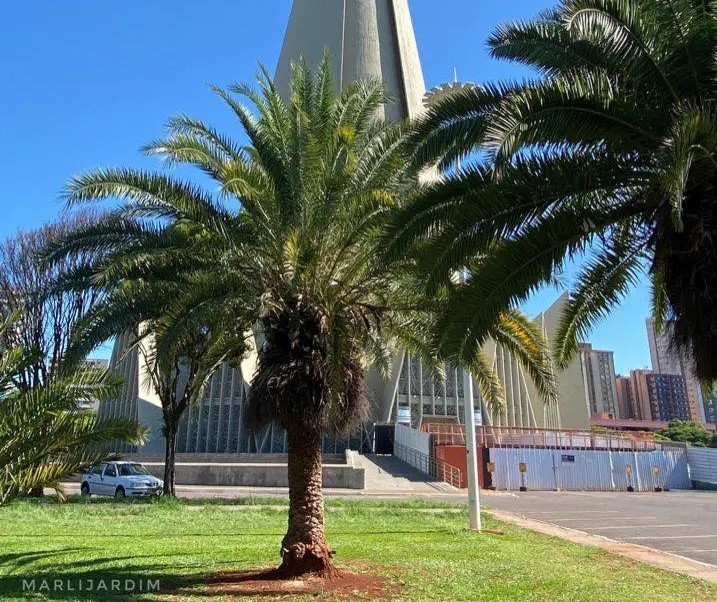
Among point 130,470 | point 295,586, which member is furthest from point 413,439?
point 295,586

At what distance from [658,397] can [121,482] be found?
109387 millimetres

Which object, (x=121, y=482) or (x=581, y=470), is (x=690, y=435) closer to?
(x=581, y=470)

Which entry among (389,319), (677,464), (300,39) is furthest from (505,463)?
(300,39)

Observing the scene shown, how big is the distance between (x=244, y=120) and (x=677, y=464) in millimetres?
34358

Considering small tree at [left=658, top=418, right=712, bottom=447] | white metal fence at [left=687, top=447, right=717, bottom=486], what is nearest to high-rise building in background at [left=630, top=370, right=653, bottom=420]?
small tree at [left=658, top=418, right=712, bottom=447]

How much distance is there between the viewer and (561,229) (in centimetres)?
655

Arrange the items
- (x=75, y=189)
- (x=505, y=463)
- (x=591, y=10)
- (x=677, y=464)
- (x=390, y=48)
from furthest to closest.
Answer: (x=390, y=48) < (x=677, y=464) < (x=505, y=463) < (x=75, y=189) < (x=591, y=10)

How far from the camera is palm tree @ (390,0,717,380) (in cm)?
611

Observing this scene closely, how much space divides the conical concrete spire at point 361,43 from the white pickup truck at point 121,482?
32967mm

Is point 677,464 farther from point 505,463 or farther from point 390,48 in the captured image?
point 390,48

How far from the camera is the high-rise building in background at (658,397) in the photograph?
111 m

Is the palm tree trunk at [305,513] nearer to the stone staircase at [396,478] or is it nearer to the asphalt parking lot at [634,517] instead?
the asphalt parking lot at [634,517]

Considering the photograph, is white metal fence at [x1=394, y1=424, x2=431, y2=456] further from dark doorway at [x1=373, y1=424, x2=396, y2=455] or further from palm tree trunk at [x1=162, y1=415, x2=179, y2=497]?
palm tree trunk at [x1=162, y1=415, x2=179, y2=497]

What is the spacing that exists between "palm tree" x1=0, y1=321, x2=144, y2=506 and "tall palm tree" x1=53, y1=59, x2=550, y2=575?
147 centimetres
